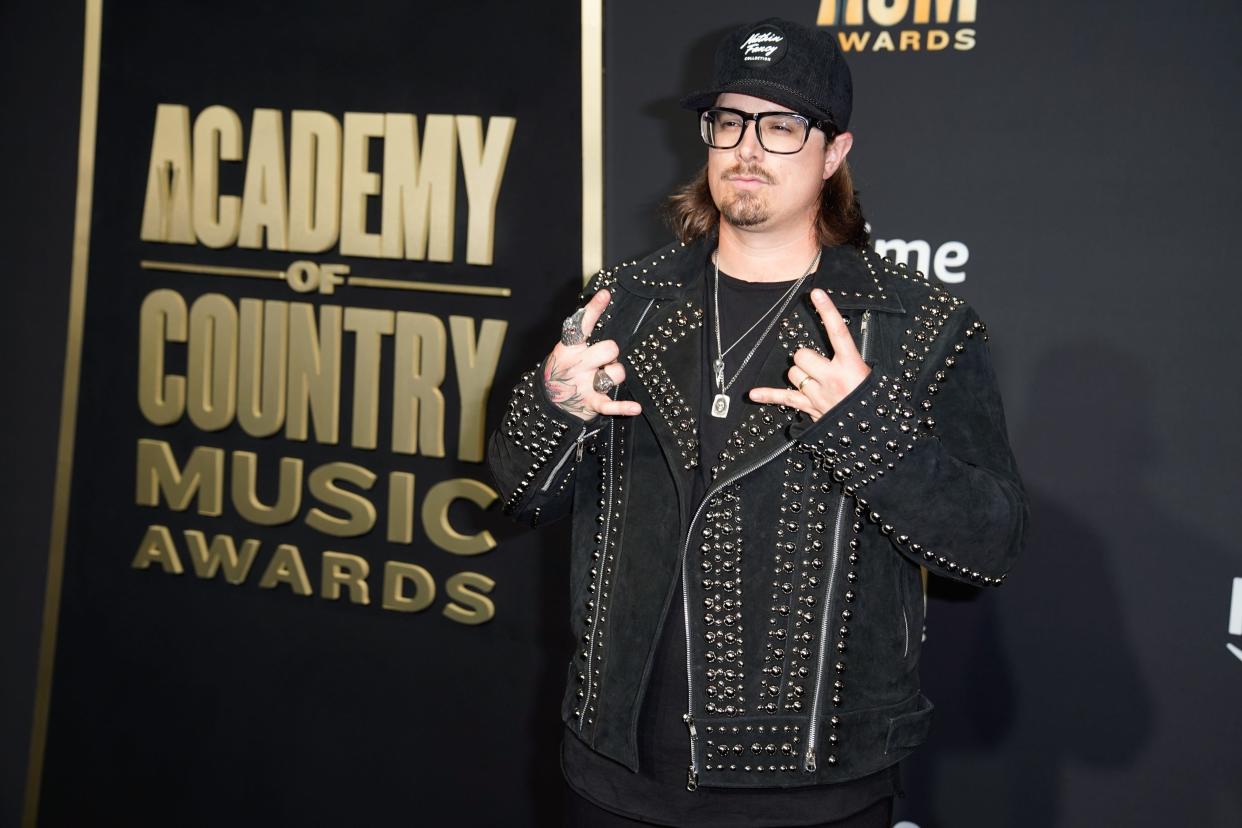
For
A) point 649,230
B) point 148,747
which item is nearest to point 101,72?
point 649,230

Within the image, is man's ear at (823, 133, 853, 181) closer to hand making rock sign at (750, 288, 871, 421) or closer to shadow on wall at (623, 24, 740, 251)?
hand making rock sign at (750, 288, 871, 421)

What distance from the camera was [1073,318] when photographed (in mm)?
2492

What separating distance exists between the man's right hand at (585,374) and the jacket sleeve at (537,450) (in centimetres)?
2

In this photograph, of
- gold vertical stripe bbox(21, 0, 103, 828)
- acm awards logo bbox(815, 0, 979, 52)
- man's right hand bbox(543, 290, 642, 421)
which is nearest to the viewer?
man's right hand bbox(543, 290, 642, 421)

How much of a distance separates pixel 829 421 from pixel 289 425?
5.92 ft

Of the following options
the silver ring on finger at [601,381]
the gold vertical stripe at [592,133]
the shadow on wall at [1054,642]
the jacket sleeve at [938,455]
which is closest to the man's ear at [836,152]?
the jacket sleeve at [938,455]

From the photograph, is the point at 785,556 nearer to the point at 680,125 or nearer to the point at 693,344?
the point at 693,344

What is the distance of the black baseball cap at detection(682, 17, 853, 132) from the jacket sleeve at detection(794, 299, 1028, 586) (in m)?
0.34

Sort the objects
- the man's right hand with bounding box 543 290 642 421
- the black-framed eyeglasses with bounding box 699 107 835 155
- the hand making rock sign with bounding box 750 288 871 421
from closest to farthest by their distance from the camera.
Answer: the hand making rock sign with bounding box 750 288 871 421 < the man's right hand with bounding box 543 290 642 421 < the black-framed eyeglasses with bounding box 699 107 835 155

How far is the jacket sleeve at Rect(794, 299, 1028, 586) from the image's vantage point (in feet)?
5.53

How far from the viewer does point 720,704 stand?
1851 mm

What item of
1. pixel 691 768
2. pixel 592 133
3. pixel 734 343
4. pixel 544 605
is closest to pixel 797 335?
pixel 734 343

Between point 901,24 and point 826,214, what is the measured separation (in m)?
0.70

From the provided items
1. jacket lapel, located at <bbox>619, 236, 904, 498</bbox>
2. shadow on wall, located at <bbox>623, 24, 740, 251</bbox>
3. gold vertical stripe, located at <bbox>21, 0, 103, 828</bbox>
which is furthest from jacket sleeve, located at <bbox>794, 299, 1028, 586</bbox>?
gold vertical stripe, located at <bbox>21, 0, 103, 828</bbox>
